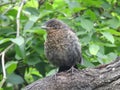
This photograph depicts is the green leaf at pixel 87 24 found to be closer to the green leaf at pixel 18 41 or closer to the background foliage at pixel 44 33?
the background foliage at pixel 44 33

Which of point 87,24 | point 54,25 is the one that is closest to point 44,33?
point 54,25

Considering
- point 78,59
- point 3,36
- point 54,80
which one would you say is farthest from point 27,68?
point 54,80

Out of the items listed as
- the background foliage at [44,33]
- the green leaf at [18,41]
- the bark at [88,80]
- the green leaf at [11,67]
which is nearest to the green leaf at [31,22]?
the background foliage at [44,33]

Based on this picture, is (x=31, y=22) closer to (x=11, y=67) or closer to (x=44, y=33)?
(x=44, y=33)

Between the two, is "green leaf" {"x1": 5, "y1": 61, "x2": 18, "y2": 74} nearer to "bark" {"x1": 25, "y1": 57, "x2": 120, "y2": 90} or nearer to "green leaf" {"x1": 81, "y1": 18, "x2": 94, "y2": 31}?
"bark" {"x1": 25, "y1": 57, "x2": 120, "y2": 90}

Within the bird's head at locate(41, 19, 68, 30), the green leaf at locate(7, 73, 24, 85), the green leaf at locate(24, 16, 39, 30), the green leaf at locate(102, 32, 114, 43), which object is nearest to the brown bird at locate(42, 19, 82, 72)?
the bird's head at locate(41, 19, 68, 30)
